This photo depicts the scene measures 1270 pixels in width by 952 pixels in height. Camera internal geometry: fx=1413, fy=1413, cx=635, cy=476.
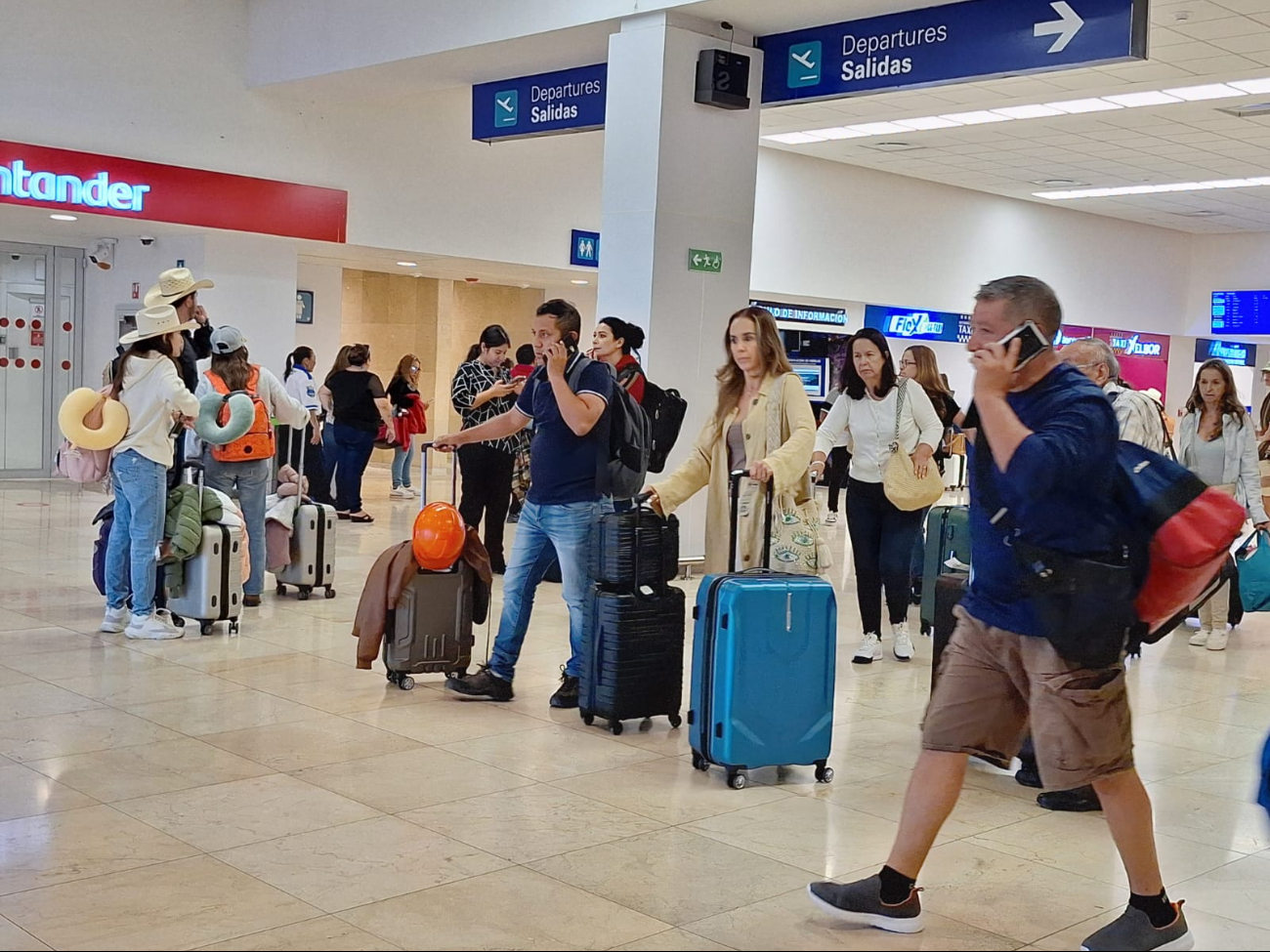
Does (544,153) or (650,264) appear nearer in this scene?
(650,264)

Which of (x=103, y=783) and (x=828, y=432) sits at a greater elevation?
(x=828, y=432)

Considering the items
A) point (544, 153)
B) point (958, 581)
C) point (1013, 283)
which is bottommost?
point (958, 581)

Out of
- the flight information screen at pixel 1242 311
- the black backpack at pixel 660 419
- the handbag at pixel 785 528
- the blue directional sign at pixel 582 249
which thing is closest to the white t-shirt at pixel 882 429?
the black backpack at pixel 660 419

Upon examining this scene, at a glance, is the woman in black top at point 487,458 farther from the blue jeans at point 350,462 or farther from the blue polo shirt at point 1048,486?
the blue polo shirt at point 1048,486

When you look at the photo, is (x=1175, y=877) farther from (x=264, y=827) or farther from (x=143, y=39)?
(x=143, y=39)

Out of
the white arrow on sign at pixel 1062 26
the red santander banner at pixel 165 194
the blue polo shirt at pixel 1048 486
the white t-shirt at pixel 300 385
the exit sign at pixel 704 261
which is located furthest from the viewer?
the white t-shirt at pixel 300 385

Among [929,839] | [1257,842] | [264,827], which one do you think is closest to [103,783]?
[264,827]

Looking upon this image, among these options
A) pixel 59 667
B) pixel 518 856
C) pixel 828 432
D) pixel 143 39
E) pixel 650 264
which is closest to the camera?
pixel 518 856

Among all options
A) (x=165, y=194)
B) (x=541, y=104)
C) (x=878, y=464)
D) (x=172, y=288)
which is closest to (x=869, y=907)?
(x=878, y=464)

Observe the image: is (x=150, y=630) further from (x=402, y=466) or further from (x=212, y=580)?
(x=402, y=466)

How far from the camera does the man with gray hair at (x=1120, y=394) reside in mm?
6445

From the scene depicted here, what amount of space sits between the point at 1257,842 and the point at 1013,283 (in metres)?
2.18

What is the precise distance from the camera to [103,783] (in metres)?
4.42

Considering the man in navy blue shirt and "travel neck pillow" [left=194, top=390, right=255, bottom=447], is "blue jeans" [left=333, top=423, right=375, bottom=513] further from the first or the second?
the man in navy blue shirt
